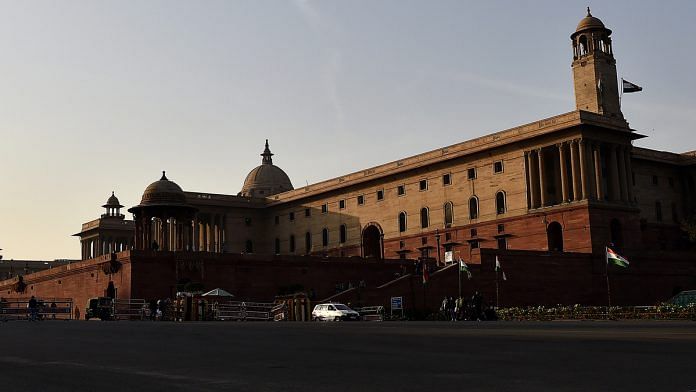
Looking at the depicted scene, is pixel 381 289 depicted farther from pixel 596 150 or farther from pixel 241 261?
pixel 596 150

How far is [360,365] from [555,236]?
201 feet

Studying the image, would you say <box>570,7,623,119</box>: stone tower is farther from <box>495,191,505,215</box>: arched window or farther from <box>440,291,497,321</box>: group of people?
<box>440,291,497,321</box>: group of people

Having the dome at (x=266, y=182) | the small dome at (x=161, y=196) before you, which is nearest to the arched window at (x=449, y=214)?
the small dome at (x=161, y=196)

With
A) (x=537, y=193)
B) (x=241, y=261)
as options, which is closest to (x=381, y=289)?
(x=241, y=261)

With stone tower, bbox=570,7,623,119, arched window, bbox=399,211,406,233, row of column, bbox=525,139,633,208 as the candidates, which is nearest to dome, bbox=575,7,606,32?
stone tower, bbox=570,7,623,119

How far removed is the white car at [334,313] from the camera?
48656 mm

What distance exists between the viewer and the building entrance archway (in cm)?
8988

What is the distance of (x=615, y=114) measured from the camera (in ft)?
255

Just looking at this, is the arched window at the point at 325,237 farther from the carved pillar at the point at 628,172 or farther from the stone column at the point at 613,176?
the carved pillar at the point at 628,172

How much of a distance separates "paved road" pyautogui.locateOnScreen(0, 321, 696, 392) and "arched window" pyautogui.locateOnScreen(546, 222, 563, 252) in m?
51.1

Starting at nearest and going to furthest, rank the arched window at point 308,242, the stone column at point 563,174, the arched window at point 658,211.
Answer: the stone column at point 563,174
the arched window at point 658,211
the arched window at point 308,242

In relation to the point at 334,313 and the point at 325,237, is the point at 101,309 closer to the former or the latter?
the point at 334,313

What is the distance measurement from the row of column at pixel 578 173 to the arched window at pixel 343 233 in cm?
2732

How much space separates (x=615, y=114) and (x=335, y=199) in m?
34.0
